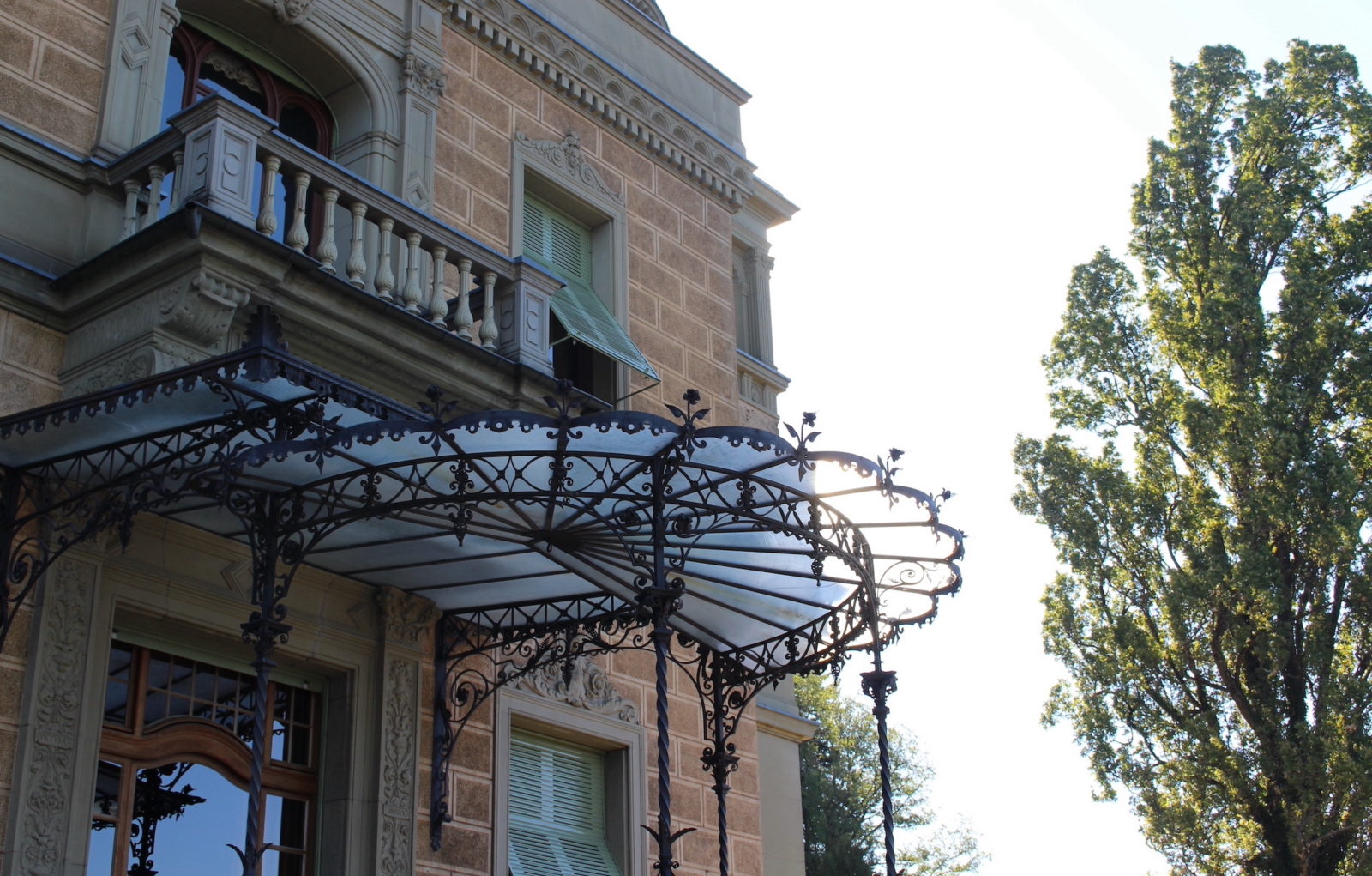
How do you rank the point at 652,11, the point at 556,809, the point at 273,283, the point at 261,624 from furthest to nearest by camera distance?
1. the point at 652,11
2. the point at 556,809
3. the point at 273,283
4. the point at 261,624

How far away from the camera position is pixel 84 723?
9.01 metres

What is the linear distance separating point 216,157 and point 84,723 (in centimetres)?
356

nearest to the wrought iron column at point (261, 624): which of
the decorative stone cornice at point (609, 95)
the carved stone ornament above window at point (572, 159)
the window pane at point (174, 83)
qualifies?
the window pane at point (174, 83)

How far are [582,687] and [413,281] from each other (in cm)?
383

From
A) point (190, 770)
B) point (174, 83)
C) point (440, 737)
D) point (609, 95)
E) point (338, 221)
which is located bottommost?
point (190, 770)

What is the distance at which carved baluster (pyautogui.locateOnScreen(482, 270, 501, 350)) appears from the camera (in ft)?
37.2

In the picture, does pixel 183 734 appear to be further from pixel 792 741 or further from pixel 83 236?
pixel 792 741

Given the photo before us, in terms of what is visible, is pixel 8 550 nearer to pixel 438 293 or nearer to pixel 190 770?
pixel 190 770

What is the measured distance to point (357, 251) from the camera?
35.0ft

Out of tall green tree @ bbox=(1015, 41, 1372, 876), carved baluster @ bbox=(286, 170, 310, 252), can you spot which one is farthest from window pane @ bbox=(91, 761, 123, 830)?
tall green tree @ bbox=(1015, 41, 1372, 876)

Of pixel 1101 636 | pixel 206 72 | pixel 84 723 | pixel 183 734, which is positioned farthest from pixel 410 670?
pixel 1101 636

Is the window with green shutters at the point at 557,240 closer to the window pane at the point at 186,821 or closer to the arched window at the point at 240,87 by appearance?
the arched window at the point at 240,87

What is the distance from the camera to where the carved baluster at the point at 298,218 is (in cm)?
1014

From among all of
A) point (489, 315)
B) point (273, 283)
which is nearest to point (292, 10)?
point (489, 315)
